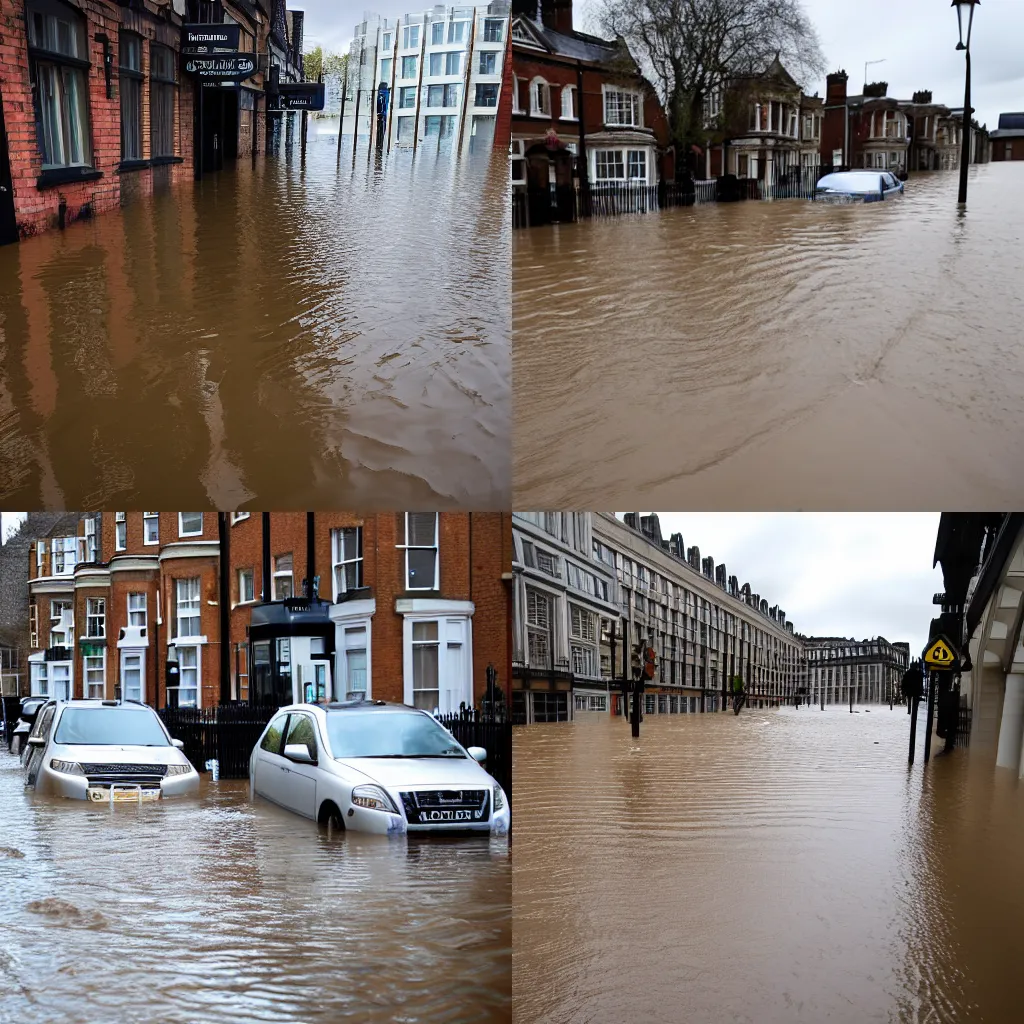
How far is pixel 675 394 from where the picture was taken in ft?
17.3

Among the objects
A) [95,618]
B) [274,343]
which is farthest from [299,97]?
[95,618]

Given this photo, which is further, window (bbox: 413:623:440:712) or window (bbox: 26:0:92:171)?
window (bbox: 26:0:92:171)

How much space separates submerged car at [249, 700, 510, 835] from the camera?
13.5ft

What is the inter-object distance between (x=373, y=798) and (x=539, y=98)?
2.53m

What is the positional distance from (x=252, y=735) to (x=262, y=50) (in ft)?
9.20

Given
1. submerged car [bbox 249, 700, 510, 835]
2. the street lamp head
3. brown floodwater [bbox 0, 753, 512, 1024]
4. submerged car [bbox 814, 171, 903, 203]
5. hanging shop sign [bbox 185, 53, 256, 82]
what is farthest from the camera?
hanging shop sign [bbox 185, 53, 256, 82]

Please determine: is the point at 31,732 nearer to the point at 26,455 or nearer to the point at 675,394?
the point at 26,455

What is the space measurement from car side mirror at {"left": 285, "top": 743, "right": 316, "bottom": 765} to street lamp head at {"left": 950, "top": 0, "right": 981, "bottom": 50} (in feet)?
11.4

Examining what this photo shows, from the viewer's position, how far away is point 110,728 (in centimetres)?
430

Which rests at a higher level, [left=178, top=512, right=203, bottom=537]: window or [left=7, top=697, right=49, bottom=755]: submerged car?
[left=178, top=512, right=203, bottom=537]: window

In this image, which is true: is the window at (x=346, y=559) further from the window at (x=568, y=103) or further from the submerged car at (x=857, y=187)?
the submerged car at (x=857, y=187)

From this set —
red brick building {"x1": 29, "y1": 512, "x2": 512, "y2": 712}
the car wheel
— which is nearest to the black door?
red brick building {"x1": 29, "y1": 512, "x2": 512, "y2": 712}

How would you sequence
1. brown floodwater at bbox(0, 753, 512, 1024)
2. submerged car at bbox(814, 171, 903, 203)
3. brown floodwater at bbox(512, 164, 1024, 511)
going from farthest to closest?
1. submerged car at bbox(814, 171, 903, 203)
2. brown floodwater at bbox(512, 164, 1024, 511)
3. brown floodwater at bbox(0, 753, 512, 1024)

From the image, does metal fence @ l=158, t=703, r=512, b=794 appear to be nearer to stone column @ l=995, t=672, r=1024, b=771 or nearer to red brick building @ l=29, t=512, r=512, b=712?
red brick building @ l=29, t=512, r=512, b=712
